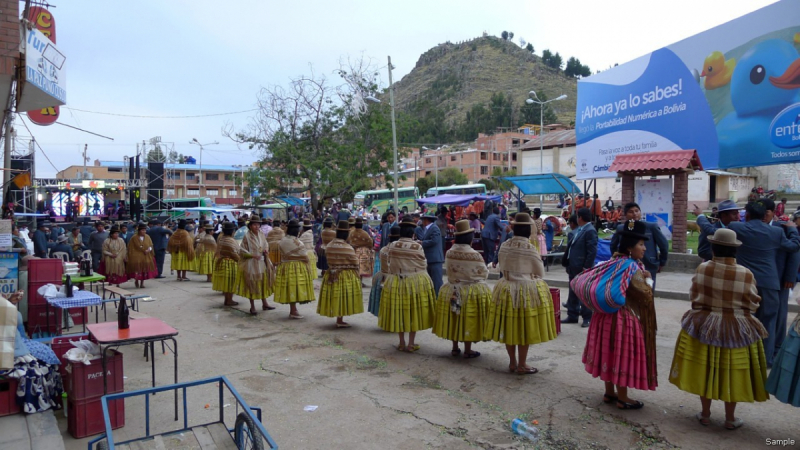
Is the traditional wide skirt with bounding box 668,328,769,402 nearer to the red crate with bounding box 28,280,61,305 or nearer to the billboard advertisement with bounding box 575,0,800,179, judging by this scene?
the red crate with bounding box 28,280,61,305

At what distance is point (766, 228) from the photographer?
5816 mm

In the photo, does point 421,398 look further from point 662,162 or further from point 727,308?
point 662,162

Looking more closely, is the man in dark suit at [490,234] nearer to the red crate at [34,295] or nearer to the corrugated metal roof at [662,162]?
the corrugated metal roof at [662,162]

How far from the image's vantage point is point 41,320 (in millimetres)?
7438

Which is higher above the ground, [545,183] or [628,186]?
[545,183]

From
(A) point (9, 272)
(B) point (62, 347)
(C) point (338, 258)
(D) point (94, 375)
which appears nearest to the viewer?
(D) point (94, 375)

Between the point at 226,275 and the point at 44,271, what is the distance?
144 inches

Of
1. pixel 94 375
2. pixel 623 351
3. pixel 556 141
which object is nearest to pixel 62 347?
pixel 94 375

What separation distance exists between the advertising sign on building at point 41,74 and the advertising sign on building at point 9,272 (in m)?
2.14

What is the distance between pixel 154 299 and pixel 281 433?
8.54 metres

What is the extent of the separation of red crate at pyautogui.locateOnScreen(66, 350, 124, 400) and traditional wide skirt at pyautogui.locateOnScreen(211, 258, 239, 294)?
18.8 feet

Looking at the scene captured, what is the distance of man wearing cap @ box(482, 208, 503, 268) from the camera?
46.6 feet

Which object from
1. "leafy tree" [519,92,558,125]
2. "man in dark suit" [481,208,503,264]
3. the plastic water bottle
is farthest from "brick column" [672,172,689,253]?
"leafy tree" [519,92,558,125]

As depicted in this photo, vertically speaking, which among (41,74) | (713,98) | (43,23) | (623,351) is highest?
(43,23)
